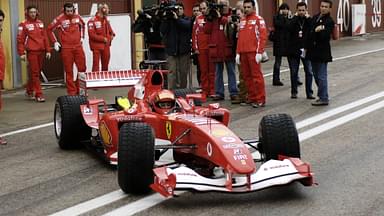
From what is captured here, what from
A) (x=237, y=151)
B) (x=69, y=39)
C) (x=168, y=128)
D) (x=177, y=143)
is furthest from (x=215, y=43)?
(x=237, y=151)

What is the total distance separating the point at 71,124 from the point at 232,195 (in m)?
3.04

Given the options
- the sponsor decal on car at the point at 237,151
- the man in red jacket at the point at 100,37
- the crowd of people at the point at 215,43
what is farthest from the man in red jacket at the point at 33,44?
the sponsor decal on car at the point at 237,151

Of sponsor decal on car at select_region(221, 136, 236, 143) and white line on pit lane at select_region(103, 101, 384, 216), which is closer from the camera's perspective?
white line on pit lane at select_region(103, 101, 384, 216)

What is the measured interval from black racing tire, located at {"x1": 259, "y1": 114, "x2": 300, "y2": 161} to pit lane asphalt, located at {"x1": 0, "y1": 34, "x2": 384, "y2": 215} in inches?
14.4

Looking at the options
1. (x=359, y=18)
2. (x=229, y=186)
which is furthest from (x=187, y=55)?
(x=359, y=18)

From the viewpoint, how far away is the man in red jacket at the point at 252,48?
1278 centimetres

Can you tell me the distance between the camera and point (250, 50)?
1285 cm

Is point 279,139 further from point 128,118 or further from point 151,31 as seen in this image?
point 151,31

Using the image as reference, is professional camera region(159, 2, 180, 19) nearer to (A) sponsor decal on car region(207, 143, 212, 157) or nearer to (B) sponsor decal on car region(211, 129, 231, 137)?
(B) sponsor decal on car region(211, 129, 231, 137)

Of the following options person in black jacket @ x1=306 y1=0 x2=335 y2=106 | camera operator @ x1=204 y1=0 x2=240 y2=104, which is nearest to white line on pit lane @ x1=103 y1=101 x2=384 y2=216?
person in black jacket @ x1=306 y1=0 x2=335 y2=106

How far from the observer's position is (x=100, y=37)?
15.7 metres

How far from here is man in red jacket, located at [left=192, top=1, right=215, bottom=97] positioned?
13.9 meters

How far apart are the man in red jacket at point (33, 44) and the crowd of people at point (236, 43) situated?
2016 millimetres

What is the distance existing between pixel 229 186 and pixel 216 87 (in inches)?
301
